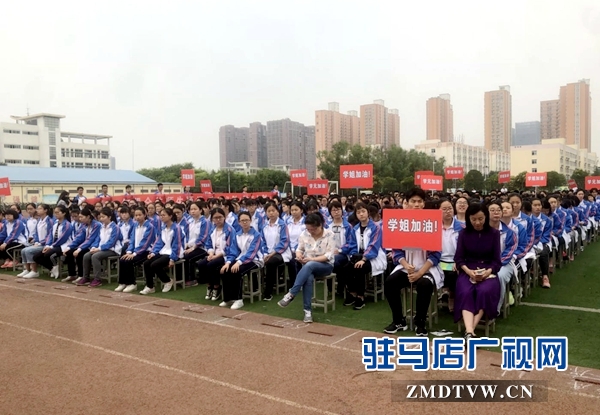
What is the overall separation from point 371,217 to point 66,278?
6201 millimetres

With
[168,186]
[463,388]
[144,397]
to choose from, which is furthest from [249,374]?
[168,186]

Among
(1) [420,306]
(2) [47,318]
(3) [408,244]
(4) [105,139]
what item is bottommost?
(2) [47,318]

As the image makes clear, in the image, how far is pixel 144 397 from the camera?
153 inches

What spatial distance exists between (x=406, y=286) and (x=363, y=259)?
1.17 m

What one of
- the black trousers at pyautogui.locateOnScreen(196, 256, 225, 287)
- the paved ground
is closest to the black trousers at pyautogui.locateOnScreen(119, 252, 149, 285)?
the black trousers at pyautogui.locateOnScreen(196, 256, 225, 287)

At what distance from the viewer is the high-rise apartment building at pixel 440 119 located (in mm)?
82188

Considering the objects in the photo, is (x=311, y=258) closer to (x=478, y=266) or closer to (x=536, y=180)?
(x=478, y=266)

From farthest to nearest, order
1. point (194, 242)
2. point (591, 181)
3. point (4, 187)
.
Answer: point (591, 181), point (4, 187), point (194, 242)

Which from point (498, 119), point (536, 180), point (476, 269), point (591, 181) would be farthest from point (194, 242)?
point (498, 119)

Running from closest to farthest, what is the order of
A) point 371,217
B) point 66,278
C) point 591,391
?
point 591,391
point 371,217
point 66,278

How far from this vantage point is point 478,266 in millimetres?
5070

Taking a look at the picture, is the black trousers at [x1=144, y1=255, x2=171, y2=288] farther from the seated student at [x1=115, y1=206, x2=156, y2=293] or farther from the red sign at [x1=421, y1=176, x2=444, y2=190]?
the red sign at [x1=421, y1=176, x2=444, y2=190]

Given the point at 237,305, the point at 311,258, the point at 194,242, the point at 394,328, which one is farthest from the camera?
the point at 194,242

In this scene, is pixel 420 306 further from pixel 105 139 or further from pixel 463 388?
pixel 105 139
